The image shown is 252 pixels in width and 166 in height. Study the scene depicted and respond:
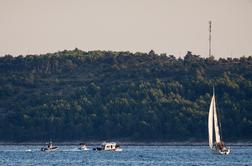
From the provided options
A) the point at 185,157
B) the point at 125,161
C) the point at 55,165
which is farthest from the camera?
the point at 185,157

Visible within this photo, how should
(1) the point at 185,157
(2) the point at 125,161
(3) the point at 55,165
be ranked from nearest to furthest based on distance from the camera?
1. (3) the point at 55,165
2. (2) the point at 125,161
3. (1) the point at 185,157

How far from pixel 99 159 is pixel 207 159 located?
47.6 ft

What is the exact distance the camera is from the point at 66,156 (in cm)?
19888

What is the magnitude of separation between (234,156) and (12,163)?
38.1 m

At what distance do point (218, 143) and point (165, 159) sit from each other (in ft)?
55.7

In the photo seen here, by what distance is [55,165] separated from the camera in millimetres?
167125

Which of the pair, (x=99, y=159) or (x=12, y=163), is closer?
(x=12, y=163)

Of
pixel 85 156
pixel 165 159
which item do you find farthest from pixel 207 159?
pixel 85 156

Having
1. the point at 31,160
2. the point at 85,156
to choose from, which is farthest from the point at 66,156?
the point at 31,160

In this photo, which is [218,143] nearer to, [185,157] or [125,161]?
[185,157]

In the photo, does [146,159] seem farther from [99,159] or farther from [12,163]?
[12,163]

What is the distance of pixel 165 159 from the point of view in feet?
607

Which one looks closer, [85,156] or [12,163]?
[12,163]

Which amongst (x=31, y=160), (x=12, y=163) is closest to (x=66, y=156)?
(x=31, y=160)
